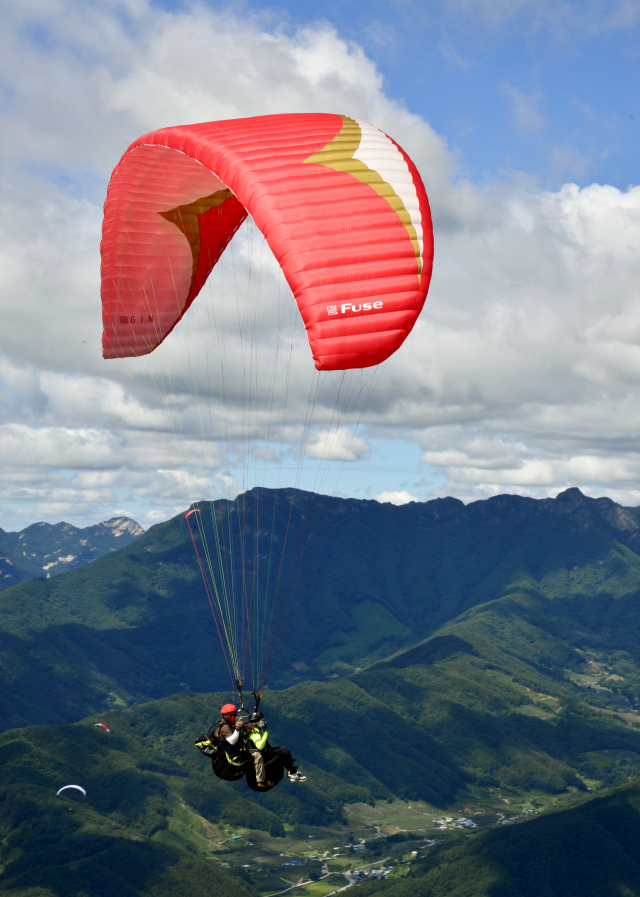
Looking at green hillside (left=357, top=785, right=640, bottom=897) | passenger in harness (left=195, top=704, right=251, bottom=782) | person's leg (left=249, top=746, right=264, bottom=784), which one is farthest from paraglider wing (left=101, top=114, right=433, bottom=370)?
green hillside (left=357, top=785, right=640, bottom=897)

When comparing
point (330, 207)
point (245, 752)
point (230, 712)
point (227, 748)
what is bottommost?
point (245, 752)

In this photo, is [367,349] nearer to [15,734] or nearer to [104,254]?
[104,254]

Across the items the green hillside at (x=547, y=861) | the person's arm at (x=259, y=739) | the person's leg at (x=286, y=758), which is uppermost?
the person's arm at (x=259, y=739)

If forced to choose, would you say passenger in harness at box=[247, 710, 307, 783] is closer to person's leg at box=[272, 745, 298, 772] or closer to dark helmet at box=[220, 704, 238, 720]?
person's leg at box=[272, 745, 298, 772]

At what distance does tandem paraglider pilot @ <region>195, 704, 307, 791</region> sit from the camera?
19609 millimetres

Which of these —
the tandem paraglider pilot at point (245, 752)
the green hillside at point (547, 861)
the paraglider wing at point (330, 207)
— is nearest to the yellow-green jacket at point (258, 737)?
the tandem paraglider pilot at point (245, 752)

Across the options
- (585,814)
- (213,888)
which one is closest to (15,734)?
(213,888)

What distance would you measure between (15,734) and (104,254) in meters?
193

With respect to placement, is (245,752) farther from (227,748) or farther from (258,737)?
(258,737)

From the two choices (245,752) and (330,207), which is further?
(245,752)

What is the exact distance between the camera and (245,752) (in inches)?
781

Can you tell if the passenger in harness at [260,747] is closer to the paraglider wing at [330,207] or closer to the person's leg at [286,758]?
the person's leg at [286,758]

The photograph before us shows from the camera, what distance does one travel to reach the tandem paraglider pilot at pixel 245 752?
64.3 ft

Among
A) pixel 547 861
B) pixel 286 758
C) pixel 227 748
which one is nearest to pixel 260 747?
pixel 227 748
